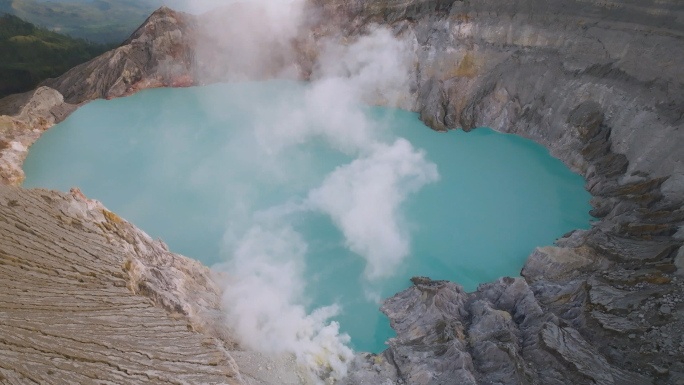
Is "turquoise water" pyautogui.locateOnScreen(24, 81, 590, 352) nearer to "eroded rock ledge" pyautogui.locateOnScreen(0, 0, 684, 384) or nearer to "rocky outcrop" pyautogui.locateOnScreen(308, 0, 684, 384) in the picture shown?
"eroded rock ledge" pyautogui.locateOnScreen(0, 0, 684, 384)

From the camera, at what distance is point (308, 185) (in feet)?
64.6

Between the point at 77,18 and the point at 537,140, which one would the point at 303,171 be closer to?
the point at 537,140

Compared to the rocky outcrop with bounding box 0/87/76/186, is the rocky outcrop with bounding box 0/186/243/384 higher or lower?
lower

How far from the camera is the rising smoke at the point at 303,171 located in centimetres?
1248

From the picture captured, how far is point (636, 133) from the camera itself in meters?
19.3

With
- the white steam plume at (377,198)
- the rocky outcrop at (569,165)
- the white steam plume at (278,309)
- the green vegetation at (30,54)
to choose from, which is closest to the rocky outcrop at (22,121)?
the green vegetation at (30,54)

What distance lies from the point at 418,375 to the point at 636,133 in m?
16.0

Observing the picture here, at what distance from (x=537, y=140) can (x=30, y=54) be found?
3612 cm

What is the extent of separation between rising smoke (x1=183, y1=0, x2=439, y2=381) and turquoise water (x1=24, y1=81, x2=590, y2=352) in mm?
377

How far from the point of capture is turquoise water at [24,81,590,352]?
15664 mm

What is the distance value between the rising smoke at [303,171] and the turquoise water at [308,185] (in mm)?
377

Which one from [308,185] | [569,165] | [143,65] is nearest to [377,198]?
[308,185]

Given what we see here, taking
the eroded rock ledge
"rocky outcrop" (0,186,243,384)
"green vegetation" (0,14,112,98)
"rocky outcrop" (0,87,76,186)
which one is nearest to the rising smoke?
the eroded rock ledge

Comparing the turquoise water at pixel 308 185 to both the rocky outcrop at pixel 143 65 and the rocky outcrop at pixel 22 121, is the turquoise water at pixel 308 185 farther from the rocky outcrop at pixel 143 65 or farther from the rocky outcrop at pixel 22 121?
the rocky outcrop at pixel 143 65
